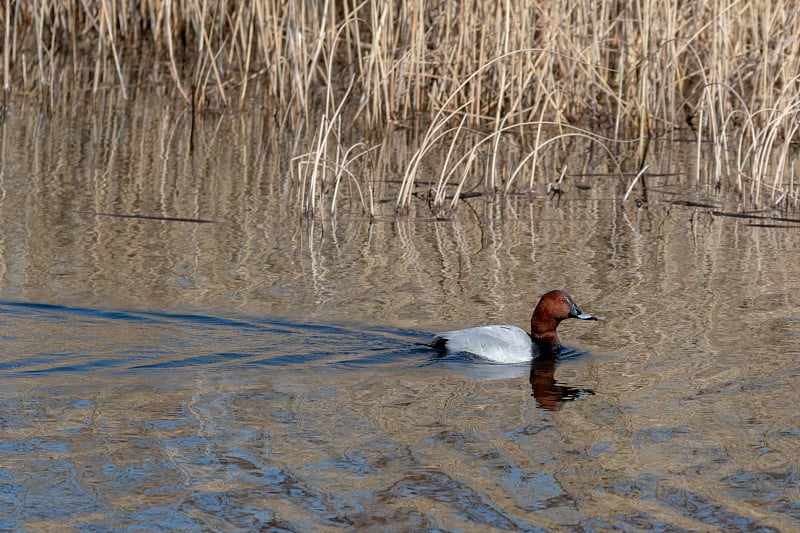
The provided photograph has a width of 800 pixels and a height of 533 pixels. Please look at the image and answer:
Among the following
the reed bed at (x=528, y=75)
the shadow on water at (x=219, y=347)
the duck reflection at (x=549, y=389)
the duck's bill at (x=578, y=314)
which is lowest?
the duck reflection at (x=549, y=389)

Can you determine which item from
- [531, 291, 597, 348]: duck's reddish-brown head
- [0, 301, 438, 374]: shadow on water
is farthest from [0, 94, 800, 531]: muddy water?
[531, 291, 597, 348]: duck's reddish-brown head

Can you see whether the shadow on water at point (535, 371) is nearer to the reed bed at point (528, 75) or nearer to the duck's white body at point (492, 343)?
the duck's white body at point (492, 343)

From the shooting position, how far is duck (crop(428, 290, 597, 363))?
21.3ft

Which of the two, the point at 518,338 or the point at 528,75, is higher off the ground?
the point at 528,75

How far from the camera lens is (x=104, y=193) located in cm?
1018

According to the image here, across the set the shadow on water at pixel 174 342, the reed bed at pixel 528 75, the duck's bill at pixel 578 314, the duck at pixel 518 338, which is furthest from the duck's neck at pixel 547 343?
the reed bed at pixel 528 75

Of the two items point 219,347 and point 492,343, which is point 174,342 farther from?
point 492,343

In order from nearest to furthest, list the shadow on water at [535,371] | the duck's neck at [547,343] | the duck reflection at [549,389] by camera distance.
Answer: the duck reflection at [549,389] < the shadow on water at [535,371] < the duck's neck at [547,343]

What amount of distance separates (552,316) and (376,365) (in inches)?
43.6

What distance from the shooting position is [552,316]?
6.90 m

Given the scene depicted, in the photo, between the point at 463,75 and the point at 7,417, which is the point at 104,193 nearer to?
the point at 463,75

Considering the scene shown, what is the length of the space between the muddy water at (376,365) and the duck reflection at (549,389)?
26 mm

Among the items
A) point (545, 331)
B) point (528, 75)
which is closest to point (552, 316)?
point (545, 331)

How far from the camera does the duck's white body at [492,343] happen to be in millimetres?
6465
